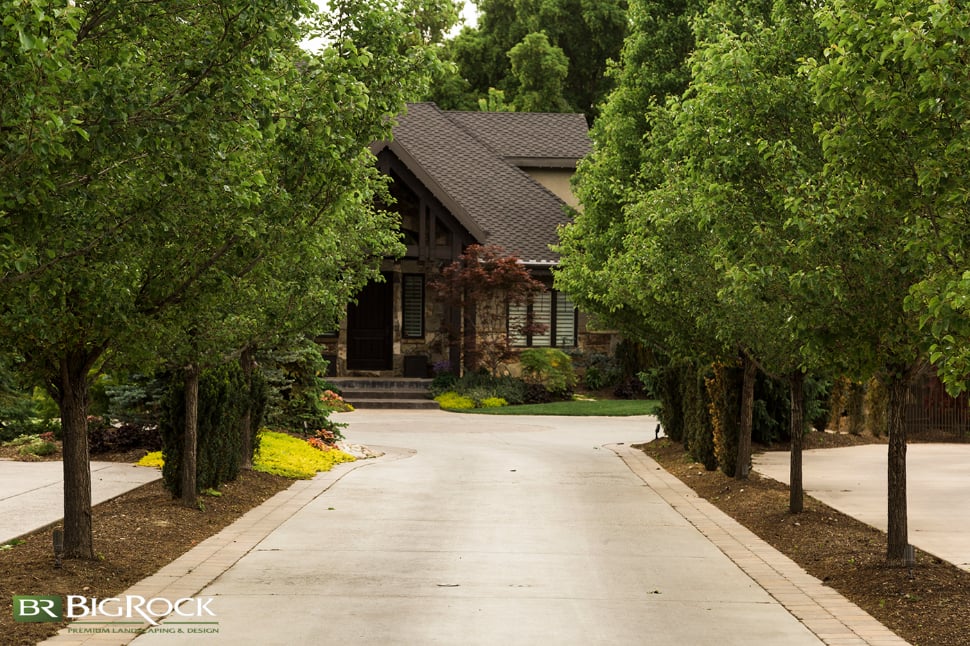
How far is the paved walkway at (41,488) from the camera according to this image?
40.6 feet

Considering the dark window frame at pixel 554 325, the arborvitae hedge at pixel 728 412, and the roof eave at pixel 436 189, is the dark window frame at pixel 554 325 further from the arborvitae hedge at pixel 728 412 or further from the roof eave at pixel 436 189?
the arborvitae hedge at pixel 728 412

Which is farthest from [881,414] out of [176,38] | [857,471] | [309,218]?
[176,38]

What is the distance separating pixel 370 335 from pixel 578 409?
26.2ft

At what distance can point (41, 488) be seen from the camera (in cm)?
1498

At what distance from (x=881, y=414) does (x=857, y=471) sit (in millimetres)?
6533

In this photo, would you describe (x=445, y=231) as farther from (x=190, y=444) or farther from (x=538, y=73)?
(x=190, y=444)

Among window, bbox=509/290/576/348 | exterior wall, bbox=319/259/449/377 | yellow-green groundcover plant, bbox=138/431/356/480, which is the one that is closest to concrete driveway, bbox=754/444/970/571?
yellow-green groundcover plant, bbox=138/431/356/480

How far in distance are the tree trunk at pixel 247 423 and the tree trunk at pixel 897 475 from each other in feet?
28.8

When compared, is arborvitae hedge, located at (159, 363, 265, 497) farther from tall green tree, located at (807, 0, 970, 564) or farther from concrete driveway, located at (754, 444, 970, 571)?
tall green tree, located at (807, 0, 970, 564)

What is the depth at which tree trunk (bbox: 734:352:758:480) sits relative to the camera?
16.3 metres

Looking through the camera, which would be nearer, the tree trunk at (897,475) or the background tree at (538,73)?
the tree trunk at (897,475)

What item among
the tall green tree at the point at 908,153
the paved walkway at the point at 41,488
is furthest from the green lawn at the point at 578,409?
the tall green tree at the point at 908,153

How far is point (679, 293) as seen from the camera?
14.8m

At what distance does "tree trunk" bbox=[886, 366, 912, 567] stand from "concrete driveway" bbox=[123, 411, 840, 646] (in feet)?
4.28
